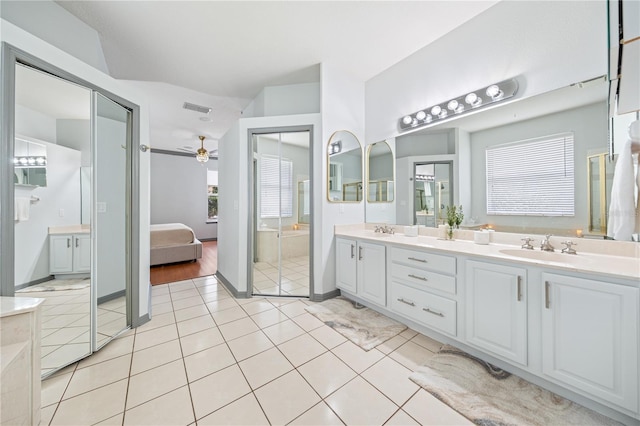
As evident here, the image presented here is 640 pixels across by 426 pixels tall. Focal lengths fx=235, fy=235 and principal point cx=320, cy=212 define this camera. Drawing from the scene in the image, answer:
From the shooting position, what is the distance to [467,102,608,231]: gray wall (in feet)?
5.44

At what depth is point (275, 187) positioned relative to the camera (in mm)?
3174

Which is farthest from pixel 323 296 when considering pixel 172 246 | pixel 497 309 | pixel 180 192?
pixel 180 192

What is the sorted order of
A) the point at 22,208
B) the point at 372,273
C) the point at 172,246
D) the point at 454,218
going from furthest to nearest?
the point at 172,246
the point at 372,273
the point at 454,218
the point at 22,208

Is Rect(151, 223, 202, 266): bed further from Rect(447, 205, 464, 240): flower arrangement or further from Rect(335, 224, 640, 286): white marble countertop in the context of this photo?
Rect(447, 205, 464, 240): flower arrangement

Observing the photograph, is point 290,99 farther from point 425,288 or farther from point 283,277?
point 425,288

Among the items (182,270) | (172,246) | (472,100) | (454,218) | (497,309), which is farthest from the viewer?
(172,246)

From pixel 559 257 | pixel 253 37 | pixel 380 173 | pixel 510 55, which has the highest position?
pixel 253 37

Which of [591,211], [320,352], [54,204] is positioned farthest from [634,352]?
[54,204]

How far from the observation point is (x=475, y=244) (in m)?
2.11

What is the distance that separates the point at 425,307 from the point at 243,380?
1.54m

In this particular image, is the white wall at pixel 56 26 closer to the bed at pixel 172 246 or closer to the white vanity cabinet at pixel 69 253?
the white vanity cabinet at pixel 69 253

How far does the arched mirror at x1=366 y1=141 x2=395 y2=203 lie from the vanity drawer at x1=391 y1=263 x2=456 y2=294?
Answer: 1.07 meters

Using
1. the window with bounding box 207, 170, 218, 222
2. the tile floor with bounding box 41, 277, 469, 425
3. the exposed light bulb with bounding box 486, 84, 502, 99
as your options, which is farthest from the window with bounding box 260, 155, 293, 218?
the window with bounding box 207, 170, 218, 222

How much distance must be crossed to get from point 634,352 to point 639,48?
137 centimetres
